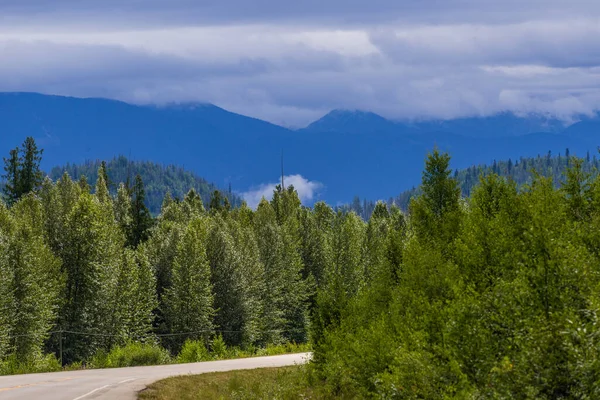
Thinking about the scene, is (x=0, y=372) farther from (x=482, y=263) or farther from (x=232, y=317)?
(x=232, y=317)

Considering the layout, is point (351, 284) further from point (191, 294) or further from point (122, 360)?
point (122, 360)

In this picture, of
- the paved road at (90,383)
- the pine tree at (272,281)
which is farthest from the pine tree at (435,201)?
the pine tree at (272,281)

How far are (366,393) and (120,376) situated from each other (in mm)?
12180

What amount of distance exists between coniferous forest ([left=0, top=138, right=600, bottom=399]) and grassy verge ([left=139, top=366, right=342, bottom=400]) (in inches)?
52.3

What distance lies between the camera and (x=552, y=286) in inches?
927

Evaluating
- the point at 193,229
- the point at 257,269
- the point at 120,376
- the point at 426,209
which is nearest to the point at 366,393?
the point at 120,376

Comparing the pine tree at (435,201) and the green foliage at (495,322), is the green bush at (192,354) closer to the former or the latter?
the green foliage at (495,322)

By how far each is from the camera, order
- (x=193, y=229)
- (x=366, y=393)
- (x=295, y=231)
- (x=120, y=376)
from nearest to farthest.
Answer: (x=366, y=393), (x=120, y=376), (x=193, y=229), (x=295, y=231)

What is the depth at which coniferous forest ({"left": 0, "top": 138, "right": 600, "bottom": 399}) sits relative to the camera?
23.0 m

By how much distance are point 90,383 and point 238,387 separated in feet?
23.6

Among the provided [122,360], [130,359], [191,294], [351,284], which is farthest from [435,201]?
[351,284]

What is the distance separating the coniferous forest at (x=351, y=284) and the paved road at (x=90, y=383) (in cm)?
784

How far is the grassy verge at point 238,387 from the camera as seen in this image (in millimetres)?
35688

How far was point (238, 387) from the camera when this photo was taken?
39875mm
